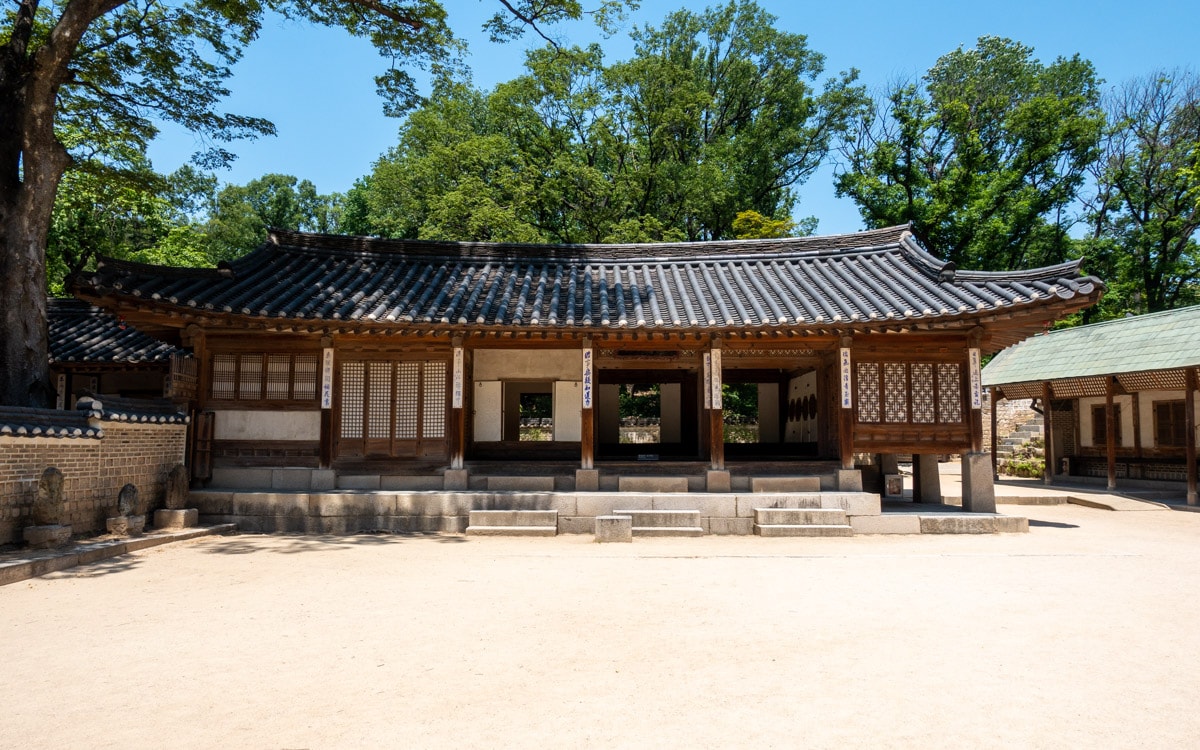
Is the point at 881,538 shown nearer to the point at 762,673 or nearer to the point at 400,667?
the point at 762,673

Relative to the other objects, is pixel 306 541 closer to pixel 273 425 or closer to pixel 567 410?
pixel 273 425

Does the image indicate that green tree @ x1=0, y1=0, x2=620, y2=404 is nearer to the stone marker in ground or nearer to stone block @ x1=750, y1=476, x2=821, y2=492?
the stone marker in ground

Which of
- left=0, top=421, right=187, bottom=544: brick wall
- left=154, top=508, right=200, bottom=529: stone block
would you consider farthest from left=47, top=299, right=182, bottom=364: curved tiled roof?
left=154, top=508, right=200, bottom=529: stone block

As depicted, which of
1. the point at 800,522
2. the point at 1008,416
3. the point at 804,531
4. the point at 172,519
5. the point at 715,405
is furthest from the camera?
the point at 1008,416

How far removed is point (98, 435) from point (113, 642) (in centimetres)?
526

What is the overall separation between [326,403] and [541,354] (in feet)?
13.3

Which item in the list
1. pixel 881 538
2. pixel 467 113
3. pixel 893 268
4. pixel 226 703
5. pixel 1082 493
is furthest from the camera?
pixel 467 113

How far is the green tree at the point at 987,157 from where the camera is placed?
2739 centimetres

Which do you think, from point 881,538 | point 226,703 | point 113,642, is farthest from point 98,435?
point 881,538

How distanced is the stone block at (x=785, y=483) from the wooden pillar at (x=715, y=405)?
68 centimetres

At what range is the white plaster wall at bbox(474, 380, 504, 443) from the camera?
45.1ft

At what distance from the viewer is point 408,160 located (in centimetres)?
3100

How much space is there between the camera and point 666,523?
11.1 meters

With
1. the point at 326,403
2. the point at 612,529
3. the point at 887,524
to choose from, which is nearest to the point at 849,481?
the point at 887,524
